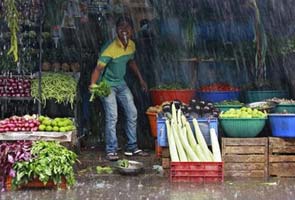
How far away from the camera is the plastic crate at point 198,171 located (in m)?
8.76

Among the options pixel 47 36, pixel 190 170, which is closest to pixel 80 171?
pixel 190 170

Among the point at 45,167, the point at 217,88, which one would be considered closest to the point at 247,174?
the point at 217,88

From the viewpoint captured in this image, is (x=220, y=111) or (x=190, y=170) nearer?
(x=190, y=170)

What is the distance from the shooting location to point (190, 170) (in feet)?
28.8

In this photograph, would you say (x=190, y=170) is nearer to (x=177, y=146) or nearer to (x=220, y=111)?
(x=177, y=146)

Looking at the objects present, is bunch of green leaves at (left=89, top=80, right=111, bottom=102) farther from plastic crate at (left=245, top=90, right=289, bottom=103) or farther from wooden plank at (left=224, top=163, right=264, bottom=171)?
plastic crate at (left=245, top=90, right=289, bottom=103)

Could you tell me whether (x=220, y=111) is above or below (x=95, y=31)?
below

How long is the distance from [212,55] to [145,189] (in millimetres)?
3593

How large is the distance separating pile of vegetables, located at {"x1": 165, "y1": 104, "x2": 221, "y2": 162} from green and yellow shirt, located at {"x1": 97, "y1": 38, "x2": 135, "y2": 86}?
145cm

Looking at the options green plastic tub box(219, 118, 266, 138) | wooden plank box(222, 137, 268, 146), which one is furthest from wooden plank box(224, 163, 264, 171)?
green plastic tub box(219, 118, 266, 138)

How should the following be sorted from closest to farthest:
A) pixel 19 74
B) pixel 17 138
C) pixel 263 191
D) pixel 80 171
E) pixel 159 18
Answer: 1. pixel 263 191
2. pixel 17 138
3. pixel 80 171
4. pixel 19 74
5. pixel 159 18

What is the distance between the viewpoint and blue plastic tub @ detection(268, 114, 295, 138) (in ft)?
30.7

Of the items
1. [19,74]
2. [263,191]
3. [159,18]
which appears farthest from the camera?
[159,18]

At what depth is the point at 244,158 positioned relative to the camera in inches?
370
